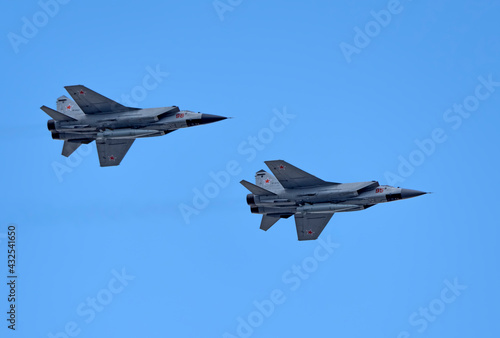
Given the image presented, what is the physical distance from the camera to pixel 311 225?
267 ft

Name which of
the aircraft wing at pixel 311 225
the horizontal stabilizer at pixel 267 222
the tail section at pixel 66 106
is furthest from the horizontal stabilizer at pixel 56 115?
the aircraft wing at pixel 311 225

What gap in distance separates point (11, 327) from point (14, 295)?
2883mm

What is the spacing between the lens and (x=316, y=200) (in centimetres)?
7794

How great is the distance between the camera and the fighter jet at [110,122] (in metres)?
80.3

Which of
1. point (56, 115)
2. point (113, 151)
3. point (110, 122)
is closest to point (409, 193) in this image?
point (110, 122)

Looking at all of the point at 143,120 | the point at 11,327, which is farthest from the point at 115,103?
the point at 11,327

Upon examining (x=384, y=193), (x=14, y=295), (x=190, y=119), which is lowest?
(x=384, y=193)

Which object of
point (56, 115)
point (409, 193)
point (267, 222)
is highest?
point (56, 115)

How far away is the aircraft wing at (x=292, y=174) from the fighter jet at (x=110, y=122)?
5.71m

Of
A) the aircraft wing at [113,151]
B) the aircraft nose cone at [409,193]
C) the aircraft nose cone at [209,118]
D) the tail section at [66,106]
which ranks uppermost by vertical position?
the tail section at [66,106]

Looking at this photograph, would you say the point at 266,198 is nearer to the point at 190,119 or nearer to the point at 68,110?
the point at 190,119

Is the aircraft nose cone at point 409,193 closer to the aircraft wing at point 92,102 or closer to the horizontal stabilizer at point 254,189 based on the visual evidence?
the horizontal stabilizer at point 254,189

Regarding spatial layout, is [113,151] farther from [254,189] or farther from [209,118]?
[254,189]

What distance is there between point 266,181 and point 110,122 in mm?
12605
